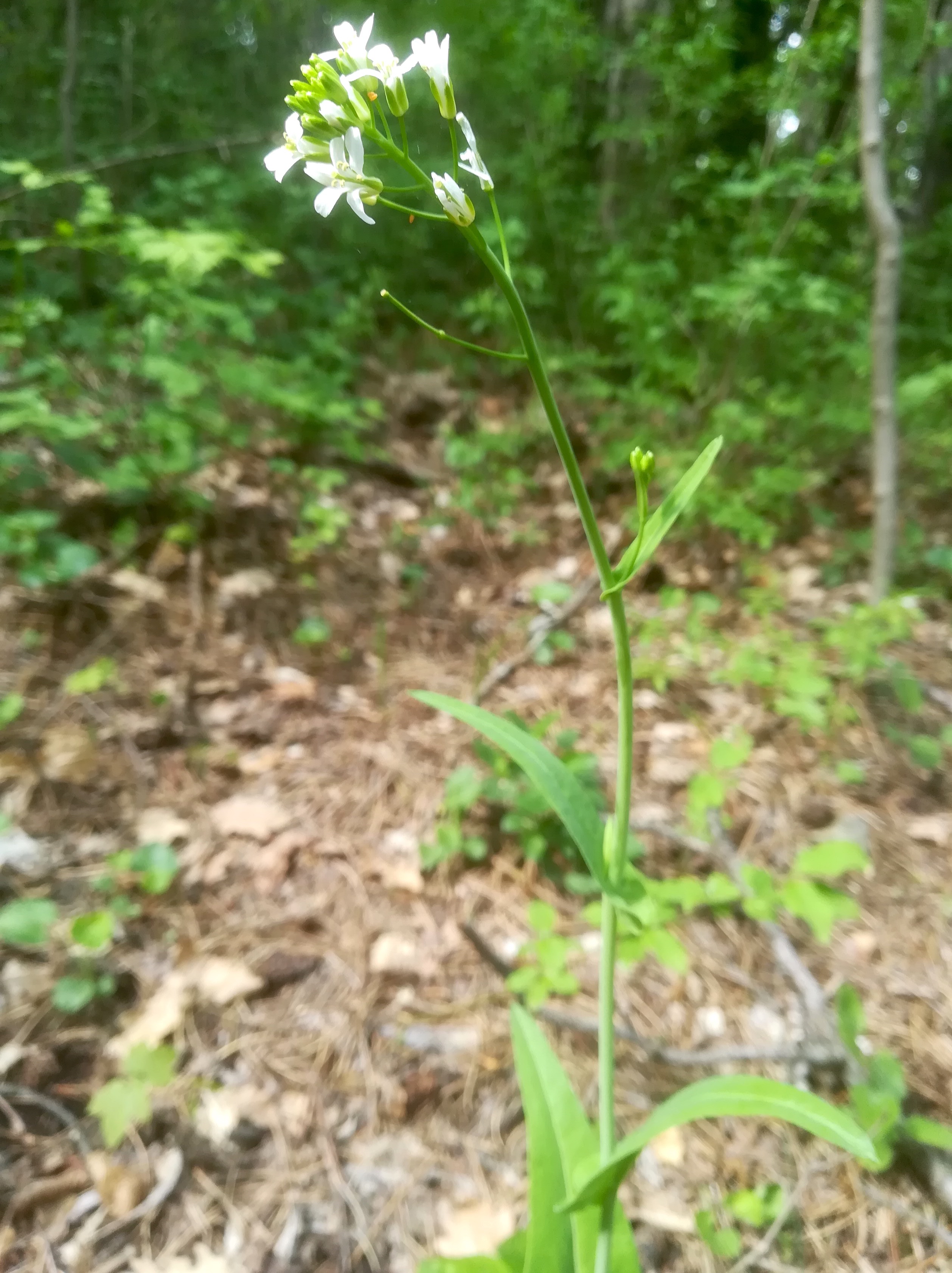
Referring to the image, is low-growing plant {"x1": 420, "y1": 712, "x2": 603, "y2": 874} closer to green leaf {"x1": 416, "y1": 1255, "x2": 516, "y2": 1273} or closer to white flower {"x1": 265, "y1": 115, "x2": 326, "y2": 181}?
green leaf {"x1": 416, "y1": 1255, "x2": 516, "y2": 1273}

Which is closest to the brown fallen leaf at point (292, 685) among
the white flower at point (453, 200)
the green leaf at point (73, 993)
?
the green leaf at point (73, 993)

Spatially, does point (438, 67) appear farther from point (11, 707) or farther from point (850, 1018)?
point (11, 707)

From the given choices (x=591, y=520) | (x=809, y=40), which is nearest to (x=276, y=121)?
(x=809, y=40)

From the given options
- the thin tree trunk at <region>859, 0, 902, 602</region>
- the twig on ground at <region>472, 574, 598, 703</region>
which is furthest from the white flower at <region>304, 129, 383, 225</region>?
the thin tree trunk at <region>859, 0, 902, 602</region>

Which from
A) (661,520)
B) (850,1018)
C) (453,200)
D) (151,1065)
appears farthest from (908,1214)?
(453,200)

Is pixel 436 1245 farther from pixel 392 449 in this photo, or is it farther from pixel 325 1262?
pixel 392 449
